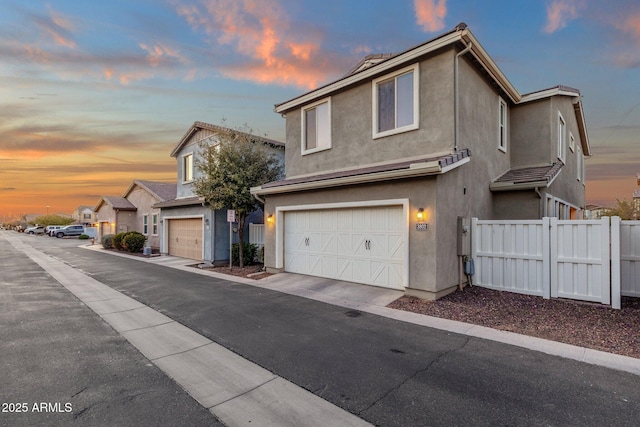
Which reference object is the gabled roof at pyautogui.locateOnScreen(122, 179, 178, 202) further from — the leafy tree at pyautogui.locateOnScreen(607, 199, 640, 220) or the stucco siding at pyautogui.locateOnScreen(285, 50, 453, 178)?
the leafy tree at pyautogui.locateOnScreen(607, 199, 640, 220)

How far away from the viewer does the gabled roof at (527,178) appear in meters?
9.62

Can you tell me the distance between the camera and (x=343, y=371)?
13.6 feet

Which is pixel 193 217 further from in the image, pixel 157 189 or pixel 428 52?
pixel 428 52

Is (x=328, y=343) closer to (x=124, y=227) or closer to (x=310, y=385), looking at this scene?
(x=310, y=385)

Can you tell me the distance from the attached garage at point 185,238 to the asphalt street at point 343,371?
9614 mm

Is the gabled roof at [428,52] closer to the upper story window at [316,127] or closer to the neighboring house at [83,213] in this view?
the upper story window at [316,127]

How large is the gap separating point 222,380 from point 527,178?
10.7 meters

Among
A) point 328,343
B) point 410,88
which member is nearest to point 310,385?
point 328,343

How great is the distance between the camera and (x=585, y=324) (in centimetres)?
587

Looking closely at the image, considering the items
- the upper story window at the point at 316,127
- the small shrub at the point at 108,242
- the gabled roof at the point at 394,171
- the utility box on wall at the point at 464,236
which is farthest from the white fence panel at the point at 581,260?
the small shrub at the point at 108,242

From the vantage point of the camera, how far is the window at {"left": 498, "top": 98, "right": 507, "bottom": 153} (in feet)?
36.2

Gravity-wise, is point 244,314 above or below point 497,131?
below

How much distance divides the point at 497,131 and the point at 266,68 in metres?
9.96

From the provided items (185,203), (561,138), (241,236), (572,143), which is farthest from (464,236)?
(185,203)
